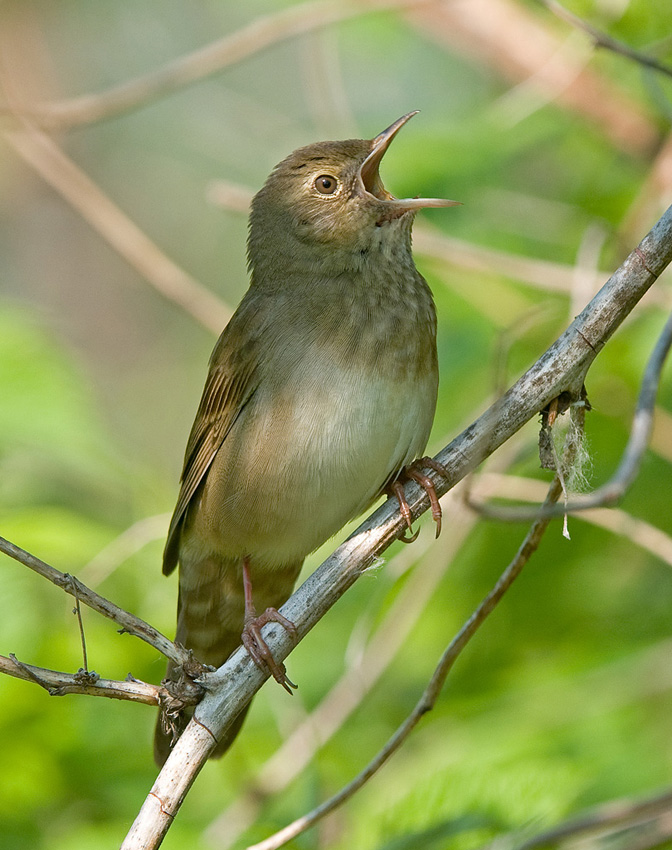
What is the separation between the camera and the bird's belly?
3240mm

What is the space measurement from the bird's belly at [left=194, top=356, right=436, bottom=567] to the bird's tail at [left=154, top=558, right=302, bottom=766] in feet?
0.99

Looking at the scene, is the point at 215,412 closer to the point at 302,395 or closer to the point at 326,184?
the point at 302,395

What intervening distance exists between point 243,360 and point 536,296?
1.68 m

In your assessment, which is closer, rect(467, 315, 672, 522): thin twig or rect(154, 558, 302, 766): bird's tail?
rect(467, 315, 672, 522): thin twig

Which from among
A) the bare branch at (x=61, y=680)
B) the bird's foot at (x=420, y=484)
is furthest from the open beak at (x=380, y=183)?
the bare branch at (x=61, y=680)

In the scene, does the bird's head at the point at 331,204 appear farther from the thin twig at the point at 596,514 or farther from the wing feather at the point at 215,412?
the thin twig at the point at 596,514

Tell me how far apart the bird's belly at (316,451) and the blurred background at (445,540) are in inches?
13.2

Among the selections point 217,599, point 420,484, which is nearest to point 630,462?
point 420,484

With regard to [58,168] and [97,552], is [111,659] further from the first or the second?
[58,168]

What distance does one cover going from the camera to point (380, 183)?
382 cm

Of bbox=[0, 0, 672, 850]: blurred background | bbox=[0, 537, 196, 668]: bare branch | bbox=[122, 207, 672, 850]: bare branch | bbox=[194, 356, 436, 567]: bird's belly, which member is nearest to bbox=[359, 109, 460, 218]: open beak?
bbox=[0, 0, 672, 850]: blurred background

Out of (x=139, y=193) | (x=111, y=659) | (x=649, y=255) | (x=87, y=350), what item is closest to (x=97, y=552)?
(x=111, y=659)

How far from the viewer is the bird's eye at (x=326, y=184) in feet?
11.9

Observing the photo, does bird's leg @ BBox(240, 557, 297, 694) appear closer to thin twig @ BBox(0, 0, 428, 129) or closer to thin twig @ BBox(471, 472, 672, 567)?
thin twig @ BBox(471, 472, 672, 567)
